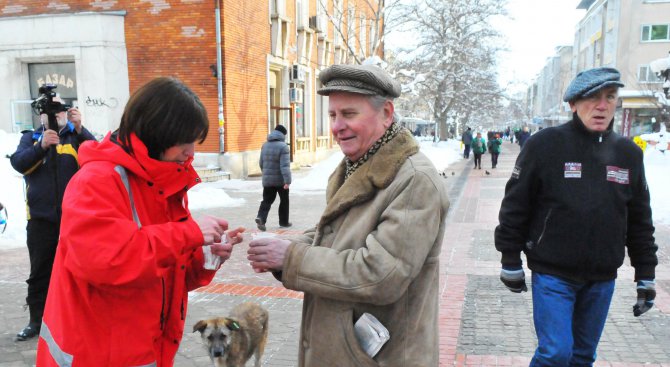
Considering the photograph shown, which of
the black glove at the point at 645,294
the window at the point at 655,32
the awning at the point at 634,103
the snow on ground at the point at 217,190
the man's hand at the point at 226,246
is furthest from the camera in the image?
the window at the point at 655,32

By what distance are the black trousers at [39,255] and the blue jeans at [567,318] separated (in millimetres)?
3932

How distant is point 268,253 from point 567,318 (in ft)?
6.27

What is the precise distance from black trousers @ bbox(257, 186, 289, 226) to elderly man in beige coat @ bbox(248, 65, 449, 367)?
7.62m

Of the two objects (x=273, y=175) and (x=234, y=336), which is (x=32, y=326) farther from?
(x=273, y=175)

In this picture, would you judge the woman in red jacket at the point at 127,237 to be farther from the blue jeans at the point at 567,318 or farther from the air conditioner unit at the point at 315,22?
the air conditioner unit at the point at 315,22

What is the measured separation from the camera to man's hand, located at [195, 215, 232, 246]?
5.91 ft

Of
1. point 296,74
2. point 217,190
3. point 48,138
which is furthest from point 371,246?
point 296,74

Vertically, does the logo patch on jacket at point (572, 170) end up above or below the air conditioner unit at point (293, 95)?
below

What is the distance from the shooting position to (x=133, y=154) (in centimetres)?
174

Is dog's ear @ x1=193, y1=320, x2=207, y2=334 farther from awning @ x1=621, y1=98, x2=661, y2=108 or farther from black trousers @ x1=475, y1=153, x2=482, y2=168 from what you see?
awning @ x1=621, y1=98, x2=661, y2=108

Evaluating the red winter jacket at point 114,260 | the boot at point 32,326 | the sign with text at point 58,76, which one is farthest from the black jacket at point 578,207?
the sign with text at point 58,76

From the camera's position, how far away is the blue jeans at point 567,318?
2805 mm

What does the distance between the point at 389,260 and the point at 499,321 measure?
3755 mm

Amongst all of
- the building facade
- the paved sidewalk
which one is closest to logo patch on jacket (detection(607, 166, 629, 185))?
the paved sidewalk
